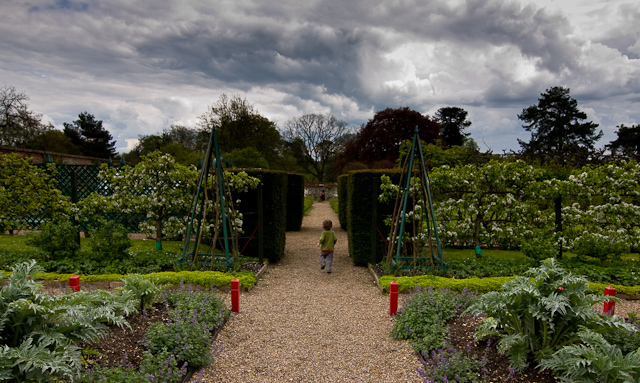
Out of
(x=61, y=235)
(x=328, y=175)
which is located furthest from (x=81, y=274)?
(x=328, y=175)

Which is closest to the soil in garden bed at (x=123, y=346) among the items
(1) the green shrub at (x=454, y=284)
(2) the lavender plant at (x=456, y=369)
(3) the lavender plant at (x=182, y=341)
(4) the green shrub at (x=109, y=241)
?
(3) the lavender plant at (x=182, y=341)

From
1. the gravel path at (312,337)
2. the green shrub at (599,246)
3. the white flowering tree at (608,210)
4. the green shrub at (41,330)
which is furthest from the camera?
the white flowering tree at (608,210)

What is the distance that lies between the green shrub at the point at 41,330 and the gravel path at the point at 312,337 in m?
1.13

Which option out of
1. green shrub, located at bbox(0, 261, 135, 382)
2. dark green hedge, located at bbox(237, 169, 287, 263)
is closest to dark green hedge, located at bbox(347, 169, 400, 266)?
dark green hedge, located at bbox(237, 169, 287, 263)

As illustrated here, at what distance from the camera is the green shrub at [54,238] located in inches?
285

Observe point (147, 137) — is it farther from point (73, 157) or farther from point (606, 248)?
point (606, 248)

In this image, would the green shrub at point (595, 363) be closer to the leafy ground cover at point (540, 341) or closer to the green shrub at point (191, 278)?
the leafy ground cover at point (540, 341)

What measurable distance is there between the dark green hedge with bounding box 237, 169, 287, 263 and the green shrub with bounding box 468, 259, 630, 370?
18.4 ft


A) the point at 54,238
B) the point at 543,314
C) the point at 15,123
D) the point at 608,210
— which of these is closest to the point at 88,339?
the point at 543,314

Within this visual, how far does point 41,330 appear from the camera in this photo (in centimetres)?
299

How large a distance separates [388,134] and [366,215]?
24.5 meters

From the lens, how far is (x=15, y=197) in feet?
28.0

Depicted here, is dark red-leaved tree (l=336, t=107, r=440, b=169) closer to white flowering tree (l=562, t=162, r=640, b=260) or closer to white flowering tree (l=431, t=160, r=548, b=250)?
white flowering tree (l=431, t=160, r=548, b=250)

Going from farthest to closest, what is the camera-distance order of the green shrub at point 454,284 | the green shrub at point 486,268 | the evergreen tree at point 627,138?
the evergreen tree at point 627,138, the green shrub at point 486,268, the green shrub at point 454,284
